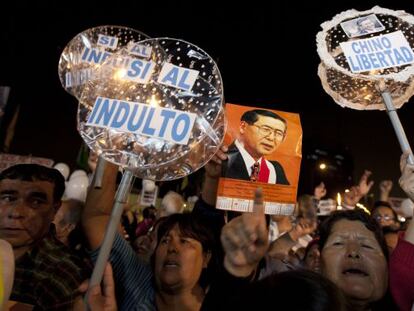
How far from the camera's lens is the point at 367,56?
224 centimetres

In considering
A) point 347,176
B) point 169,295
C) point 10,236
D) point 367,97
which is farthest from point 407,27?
point 347,176

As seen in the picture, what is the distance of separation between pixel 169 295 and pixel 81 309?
46 cm

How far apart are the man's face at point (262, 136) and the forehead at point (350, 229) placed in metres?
0.58

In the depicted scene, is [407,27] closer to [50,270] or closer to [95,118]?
[95,118]

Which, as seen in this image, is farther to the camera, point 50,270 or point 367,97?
point 367,97

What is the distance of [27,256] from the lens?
207 centimetres

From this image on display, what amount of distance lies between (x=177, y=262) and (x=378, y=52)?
59.8 inches

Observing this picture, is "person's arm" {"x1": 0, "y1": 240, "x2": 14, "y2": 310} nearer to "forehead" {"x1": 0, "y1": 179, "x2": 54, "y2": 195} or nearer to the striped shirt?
the striped shirt

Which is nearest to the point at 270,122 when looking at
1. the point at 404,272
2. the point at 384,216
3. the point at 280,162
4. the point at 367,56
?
the point at 280,162

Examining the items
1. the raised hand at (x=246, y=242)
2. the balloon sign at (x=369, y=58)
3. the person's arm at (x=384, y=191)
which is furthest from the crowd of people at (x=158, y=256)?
the person's arm at (x=384, y=191)

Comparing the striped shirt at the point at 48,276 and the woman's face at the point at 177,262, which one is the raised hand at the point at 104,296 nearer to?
the striped shirt at the point at 48,276

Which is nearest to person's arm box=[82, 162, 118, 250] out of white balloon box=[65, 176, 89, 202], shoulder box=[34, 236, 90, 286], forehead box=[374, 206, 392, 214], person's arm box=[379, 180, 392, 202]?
shoulder box=[34, 236, 90, 286]

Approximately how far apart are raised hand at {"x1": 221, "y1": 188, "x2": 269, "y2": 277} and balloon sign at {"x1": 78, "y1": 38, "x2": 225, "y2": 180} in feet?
1.54

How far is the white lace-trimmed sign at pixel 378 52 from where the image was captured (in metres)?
2.19
